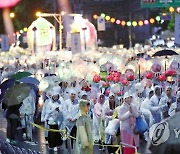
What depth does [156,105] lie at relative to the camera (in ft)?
43.1

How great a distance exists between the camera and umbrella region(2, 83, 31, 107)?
13688 millimetres

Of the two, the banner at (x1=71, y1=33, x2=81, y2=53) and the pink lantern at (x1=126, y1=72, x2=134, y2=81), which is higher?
the banner at (x1=71, y1=33, x2=81, y2=53)

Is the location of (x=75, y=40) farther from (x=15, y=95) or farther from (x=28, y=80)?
(x=15, y=95)

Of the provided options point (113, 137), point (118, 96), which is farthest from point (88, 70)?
point (113, 137)

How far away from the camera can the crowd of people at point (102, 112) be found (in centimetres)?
1057

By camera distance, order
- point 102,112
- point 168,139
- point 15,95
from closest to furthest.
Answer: point 168,139
point 102,112
point 15,95

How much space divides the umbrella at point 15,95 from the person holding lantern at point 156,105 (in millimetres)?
2924

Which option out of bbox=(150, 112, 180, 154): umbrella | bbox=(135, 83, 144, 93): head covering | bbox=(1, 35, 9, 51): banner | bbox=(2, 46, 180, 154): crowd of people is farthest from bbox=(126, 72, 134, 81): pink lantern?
bbox=(1, 35, 9, 51): banner

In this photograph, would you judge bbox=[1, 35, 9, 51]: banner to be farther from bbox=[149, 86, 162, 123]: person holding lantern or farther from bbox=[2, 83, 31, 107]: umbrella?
bbox=[149, 86, 162, 123]: person holding lantern

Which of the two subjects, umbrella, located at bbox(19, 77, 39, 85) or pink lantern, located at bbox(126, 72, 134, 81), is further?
pink lantern, located at bbox(126, 72, 134, 81)

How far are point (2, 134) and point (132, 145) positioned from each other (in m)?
5.84

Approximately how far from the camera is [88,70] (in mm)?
18328

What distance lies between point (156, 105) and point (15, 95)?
3.23m

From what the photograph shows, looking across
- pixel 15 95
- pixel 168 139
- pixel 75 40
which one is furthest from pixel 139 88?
pixel 168 139
